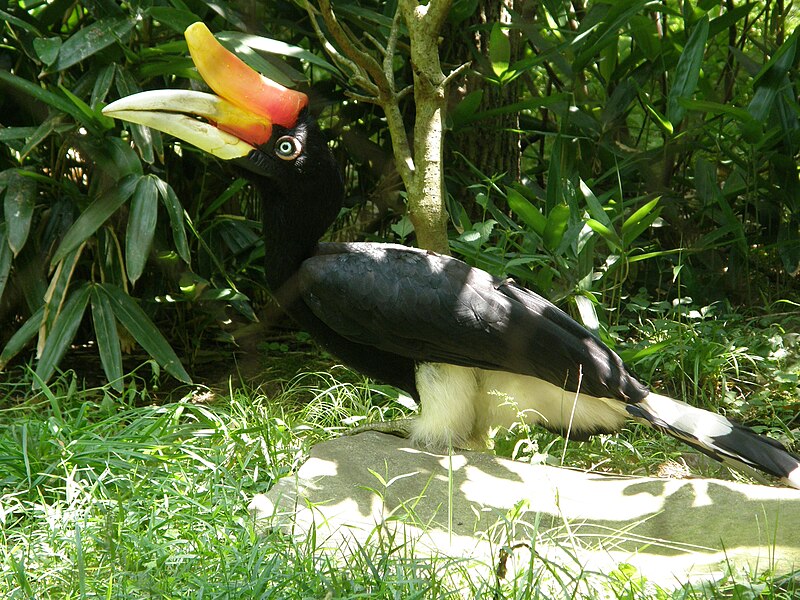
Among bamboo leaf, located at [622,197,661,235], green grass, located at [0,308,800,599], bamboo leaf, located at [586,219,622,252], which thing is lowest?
green grass, located at [0,308,800,599]

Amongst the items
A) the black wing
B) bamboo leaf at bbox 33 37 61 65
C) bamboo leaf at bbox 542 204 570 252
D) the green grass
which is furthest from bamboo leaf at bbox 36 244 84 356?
bamboo leaf at bbox 542 204 570 252

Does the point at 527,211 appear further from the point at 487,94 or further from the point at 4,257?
the point at 4,257

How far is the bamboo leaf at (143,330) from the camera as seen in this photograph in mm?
4094

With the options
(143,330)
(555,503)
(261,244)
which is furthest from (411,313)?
(261,244)

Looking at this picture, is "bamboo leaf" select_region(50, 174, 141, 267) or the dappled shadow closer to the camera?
the dappled shadow

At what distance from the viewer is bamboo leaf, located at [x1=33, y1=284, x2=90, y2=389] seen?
13.0 ft

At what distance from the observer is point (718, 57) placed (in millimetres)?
6238

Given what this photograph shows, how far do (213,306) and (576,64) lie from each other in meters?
2.31

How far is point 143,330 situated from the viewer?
4133 mm

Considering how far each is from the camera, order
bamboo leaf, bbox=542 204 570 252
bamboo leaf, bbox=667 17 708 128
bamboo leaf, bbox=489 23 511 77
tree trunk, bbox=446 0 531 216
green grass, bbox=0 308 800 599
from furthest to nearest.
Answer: tree trunk, bbox=446 0 531 216 → bamboo leaf, bbox=667 17 708 128 → bamboo leaf, bbox=489 23 511 77 → bamboo leaf, bbox=542 204 570 252 → green grass, bbox=0 308 800 599

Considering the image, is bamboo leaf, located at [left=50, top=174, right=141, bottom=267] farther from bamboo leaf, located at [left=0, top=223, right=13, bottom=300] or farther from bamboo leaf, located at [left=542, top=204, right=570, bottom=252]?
bamboo leaf, located at [left=542, top=204, right=570, bottom=252]

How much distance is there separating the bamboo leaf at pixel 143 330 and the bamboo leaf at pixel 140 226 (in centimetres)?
29

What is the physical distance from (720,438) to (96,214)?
2771 mm

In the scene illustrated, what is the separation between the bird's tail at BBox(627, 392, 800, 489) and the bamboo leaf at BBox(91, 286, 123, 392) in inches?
88.0
